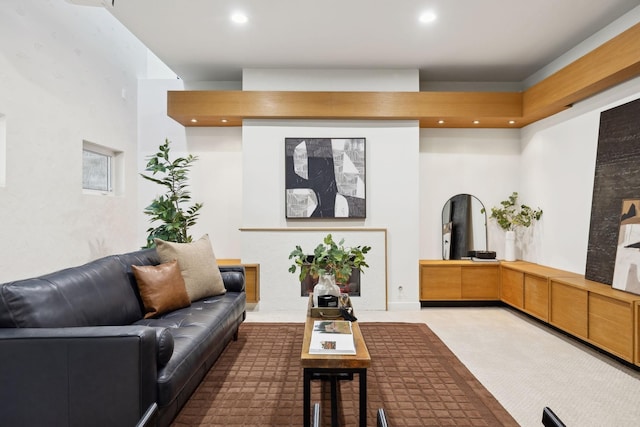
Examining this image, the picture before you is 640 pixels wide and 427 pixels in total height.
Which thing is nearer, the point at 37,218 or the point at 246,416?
the point at 246,416

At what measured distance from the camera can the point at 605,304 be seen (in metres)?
2.96

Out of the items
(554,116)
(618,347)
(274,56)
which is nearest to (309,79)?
(274,56)

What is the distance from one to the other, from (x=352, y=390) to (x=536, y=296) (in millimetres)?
2609

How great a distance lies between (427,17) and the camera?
3.32m

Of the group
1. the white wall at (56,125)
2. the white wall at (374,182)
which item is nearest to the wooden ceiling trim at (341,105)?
the white wall at (374,182)

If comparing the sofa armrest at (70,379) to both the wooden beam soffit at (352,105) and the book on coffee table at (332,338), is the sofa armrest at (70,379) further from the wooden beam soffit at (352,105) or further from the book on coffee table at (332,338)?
the wooden beam soffit at (352,105)

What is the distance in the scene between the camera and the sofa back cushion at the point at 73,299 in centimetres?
167

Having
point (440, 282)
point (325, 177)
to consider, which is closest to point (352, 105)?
point (325, 177)

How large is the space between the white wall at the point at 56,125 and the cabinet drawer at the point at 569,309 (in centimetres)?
480

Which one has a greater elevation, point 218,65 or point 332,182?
point 218,65

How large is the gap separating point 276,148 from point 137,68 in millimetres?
2260

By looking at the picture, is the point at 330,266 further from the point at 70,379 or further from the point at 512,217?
the point at 512,217

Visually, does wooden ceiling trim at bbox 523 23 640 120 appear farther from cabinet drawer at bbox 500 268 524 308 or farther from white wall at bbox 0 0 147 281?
white wall at bbox 0 0 147 281

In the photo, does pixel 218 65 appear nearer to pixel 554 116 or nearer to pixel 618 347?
pixel 554 116
